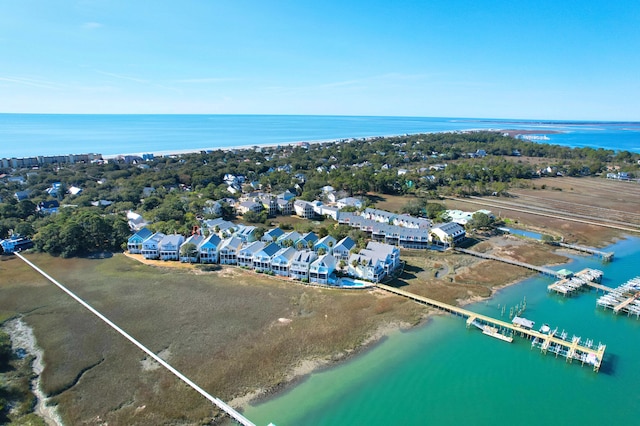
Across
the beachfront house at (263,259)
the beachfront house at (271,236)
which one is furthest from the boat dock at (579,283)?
the beachfront house at (271,236)

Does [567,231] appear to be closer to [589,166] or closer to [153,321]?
[153,321]

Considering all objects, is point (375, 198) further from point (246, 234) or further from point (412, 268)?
point (246, 234)

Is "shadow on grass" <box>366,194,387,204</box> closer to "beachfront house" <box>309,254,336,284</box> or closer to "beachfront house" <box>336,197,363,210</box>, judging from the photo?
"beachfront house" <box>336,197,363,210</box>

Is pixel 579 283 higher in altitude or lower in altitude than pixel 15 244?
lower

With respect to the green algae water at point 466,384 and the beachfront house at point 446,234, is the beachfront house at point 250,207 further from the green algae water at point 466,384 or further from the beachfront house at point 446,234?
the green algae water at point 466,384

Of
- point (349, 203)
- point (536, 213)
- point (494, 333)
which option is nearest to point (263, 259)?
point (494, 333)

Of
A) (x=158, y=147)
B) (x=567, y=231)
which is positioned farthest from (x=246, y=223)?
(x=158, y=147)
